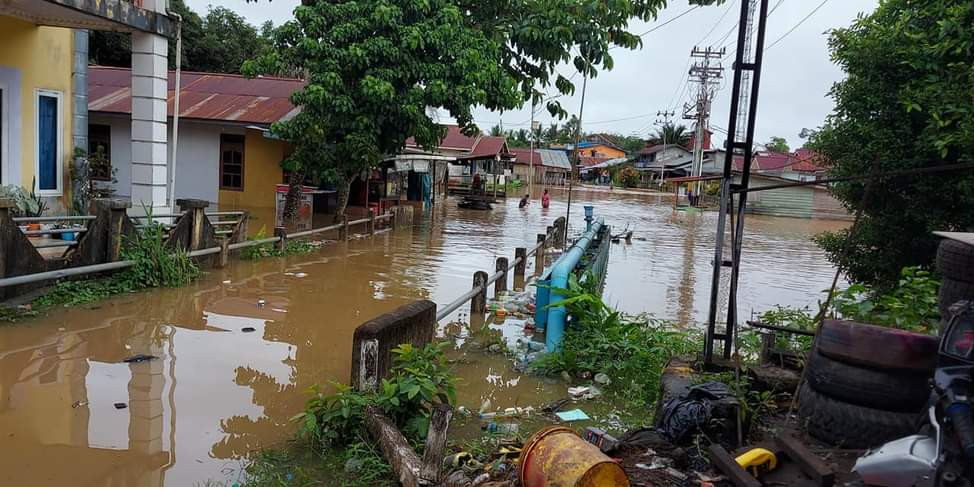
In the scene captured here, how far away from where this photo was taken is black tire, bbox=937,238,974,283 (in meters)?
3.95

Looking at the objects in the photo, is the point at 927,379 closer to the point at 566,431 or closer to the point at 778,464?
the point at 778,464

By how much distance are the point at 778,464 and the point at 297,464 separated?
2977 millimetres

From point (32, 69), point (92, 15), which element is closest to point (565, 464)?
point (92, 15)

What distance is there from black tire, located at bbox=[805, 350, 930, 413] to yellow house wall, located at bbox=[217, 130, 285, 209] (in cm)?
1930

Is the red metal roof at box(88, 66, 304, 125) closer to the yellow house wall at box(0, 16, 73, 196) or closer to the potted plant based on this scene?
the yellow house wall at box(0, 16, 73, 196)

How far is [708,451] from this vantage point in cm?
384

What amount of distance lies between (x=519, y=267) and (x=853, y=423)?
8.89 metres

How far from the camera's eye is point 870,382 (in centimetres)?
374

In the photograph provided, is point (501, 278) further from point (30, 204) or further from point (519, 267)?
point (30, 204)

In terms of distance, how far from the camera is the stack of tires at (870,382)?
3.69 meters

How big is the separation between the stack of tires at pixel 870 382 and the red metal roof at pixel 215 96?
1722 cm

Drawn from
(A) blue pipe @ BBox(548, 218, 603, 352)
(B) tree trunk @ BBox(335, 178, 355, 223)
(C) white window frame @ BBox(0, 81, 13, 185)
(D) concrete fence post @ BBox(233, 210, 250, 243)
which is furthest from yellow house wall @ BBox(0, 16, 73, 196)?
(A) blue pipe @ BBox(548, 218, 603, 352)

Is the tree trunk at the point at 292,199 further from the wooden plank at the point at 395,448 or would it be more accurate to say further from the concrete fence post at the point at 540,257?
the wooden plank at the point at 395,448

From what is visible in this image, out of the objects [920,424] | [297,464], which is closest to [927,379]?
[920,424]
